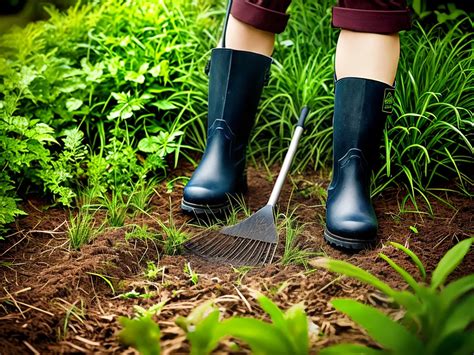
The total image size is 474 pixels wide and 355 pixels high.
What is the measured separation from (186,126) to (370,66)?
2.70 ft

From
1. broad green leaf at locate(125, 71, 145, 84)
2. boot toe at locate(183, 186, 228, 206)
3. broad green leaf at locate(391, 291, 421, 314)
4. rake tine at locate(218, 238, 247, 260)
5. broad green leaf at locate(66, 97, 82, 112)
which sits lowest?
rake tine at locate(218, 238, 247, 260)

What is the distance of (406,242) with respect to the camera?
170cm

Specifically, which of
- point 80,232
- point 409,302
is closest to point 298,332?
point 409,302

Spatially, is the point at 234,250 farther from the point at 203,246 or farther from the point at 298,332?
the point at 298,332

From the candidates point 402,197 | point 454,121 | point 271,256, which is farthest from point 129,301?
point 454,121

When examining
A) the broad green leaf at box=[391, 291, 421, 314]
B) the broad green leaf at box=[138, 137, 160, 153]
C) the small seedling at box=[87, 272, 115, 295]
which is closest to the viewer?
the broad green leaf at box=[391, 291, 421, 314]

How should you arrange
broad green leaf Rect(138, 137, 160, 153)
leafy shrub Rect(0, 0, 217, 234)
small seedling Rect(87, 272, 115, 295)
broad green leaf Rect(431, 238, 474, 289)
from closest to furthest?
broad green leaf Rect(431, 238, 474, 289)
small seedling Rect(87, 272, 115, 295)
leafy shrub Rect(0, 0, 217, 234)
broad green leaf Rect(138, 137, 160, 153)

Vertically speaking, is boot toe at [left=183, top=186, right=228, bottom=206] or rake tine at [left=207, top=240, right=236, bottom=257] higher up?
boot toe at [left=183, top=186, right=228, bottom=206]

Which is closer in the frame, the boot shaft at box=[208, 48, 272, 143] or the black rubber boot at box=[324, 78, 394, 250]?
the black rubber boot at box=[324, 78, 394, 250]

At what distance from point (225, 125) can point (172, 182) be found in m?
0.33

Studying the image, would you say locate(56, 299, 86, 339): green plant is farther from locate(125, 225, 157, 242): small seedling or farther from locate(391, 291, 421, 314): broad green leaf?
locate(391, 291, 421, 314): broad green leaf

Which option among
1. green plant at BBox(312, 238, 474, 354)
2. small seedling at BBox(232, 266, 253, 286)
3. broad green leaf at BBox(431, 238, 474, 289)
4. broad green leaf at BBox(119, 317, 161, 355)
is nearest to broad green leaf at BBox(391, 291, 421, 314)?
green plant at BBox(312, 238, 474, 354)

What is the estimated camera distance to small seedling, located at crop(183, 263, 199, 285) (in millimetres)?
1501

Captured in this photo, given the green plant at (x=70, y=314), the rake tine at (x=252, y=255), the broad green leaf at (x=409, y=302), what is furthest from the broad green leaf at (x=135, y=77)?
the broad green leaf at (x=409, y=302)
